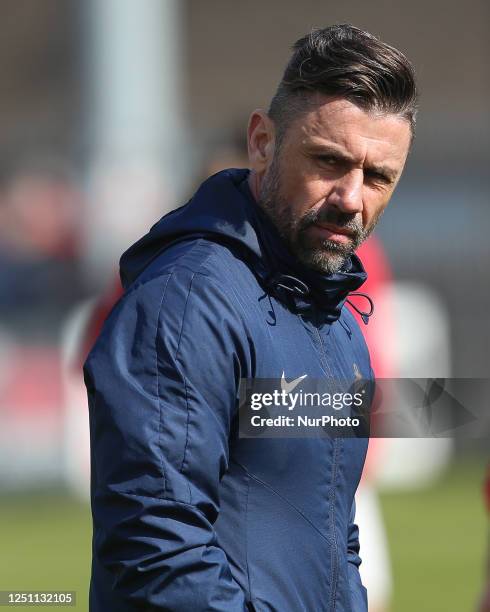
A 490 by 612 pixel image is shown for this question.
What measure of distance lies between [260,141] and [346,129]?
22cm

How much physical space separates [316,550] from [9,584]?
4.71 metres

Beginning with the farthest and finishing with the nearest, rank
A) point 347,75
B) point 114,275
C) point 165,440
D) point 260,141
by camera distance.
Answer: point 114,275 → point 260,141 → point 347,75 → point 165,440

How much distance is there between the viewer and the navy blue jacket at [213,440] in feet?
7.41

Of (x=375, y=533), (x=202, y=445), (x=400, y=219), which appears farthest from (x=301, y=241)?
(x=400, y=219)

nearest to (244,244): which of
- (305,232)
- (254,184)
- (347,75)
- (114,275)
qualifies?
(305,232)

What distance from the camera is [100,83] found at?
38.8 feet

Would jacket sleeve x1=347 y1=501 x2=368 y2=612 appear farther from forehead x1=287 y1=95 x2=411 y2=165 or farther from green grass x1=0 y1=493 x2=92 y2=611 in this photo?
green grass x1=0 y1=493 x2=92 y2=611

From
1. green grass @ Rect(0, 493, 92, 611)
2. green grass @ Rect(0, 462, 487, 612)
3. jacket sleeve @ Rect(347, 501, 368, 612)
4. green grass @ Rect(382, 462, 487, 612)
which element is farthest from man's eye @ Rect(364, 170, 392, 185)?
green grass @ Rect(382, 462, 487, 612)

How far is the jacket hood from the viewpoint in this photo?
2.53 m

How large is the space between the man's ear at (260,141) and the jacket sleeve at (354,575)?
68 cm

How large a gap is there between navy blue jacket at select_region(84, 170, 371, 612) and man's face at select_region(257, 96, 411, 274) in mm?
52

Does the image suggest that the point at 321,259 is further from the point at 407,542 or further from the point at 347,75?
the point at 407,542

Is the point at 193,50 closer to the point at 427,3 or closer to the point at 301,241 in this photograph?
the point at 427,3

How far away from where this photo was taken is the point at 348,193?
2.53m
